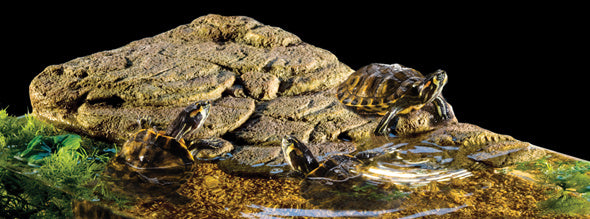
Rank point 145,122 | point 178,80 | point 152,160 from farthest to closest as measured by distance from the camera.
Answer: point 178,80 → point 145,122 → point 152,160

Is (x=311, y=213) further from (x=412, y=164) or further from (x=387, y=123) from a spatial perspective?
(x=387, y=123)

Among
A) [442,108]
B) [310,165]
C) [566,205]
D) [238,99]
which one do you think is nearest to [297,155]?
[310,165]

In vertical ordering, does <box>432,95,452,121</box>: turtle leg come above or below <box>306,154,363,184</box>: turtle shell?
above

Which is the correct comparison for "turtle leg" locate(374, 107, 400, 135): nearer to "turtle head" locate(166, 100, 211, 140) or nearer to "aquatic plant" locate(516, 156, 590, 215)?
"aquatic plant" locate(516, 156, 590, 215)

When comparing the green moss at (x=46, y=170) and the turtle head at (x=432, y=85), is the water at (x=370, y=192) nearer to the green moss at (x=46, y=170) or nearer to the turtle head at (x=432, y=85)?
the green moss at (x=46, y=170)

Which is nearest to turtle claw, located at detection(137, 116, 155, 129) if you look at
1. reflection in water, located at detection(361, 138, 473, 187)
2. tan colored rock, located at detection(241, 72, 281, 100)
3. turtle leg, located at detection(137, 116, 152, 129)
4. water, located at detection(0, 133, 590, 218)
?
turtle leg, located at detection(137, 116, 152, 129)

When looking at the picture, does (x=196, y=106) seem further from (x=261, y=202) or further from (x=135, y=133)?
(x=261, y=202)
